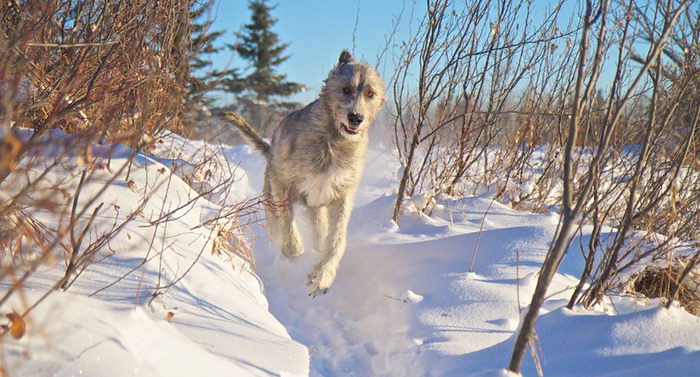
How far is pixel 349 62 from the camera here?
466cm

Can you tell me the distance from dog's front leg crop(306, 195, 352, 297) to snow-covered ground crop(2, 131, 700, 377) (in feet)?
0.39

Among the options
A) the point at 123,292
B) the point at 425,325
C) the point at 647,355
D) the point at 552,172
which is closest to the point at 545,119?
the point at 552,172

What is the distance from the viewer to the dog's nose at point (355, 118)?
13.6 ft

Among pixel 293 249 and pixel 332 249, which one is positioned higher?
pixel 332 249

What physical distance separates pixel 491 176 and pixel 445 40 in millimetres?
2216

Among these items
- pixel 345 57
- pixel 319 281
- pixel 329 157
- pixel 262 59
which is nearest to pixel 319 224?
pixel 329 157

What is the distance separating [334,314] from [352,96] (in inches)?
72.3

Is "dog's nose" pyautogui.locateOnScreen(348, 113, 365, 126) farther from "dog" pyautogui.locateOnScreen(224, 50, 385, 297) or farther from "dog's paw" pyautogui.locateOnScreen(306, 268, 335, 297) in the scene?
"dog's paw" pyautogui.locateOnScreen(306, 268, 335, 297)

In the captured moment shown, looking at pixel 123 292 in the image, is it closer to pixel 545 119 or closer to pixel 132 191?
pixel 132 191

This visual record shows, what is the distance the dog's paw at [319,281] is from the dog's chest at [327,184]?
28.9 inches

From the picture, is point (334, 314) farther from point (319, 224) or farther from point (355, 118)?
point (355, 118)

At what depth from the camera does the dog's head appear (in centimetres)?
420

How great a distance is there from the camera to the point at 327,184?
171 inches

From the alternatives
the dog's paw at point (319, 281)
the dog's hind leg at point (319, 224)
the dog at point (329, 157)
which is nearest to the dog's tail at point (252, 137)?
the dog at point (329, 157)
